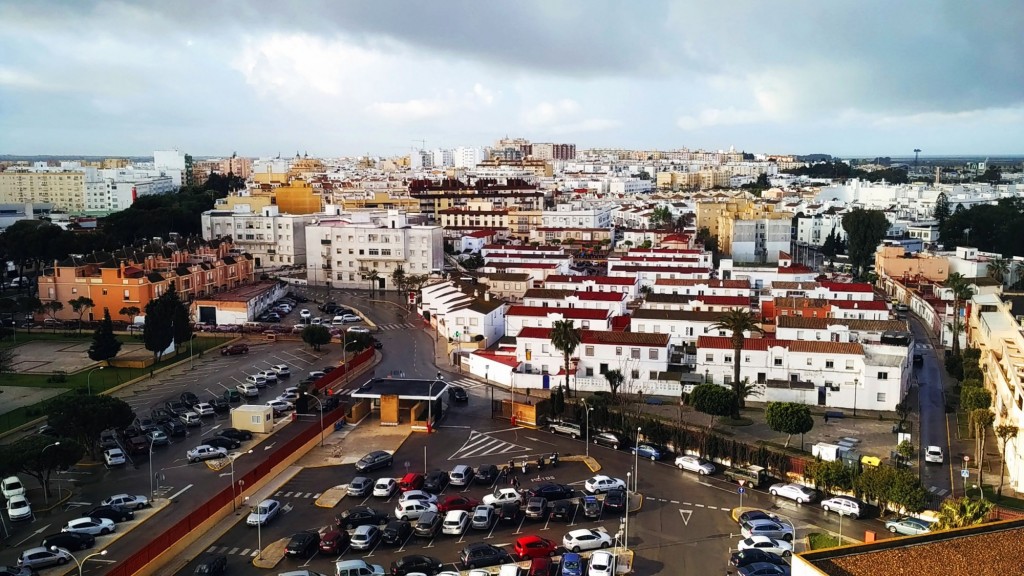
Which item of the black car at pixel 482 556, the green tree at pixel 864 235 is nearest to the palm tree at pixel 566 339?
the black car at pixel 482 556

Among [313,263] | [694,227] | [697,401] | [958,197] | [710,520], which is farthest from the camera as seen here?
[958,197]

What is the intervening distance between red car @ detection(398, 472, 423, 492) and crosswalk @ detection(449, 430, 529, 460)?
2.45 meters

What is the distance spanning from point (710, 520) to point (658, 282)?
27.9 metres

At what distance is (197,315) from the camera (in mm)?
44812

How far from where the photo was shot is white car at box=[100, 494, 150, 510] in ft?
67.1

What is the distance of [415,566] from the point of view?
1723cm

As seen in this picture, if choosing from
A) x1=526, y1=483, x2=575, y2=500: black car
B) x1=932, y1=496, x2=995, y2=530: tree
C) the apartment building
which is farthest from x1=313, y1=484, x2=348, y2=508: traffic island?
the apartment building

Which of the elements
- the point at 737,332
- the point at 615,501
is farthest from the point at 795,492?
the point at 737,332

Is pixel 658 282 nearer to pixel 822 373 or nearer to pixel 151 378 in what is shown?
pixel 822 373

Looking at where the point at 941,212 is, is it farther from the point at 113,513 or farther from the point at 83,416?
the point at 113,513

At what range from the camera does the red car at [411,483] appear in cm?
2186

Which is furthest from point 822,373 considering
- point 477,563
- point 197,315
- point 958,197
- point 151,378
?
point 958,197

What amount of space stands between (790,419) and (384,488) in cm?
1197

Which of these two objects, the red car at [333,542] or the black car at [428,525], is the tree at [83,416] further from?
the black car at [428,525]
